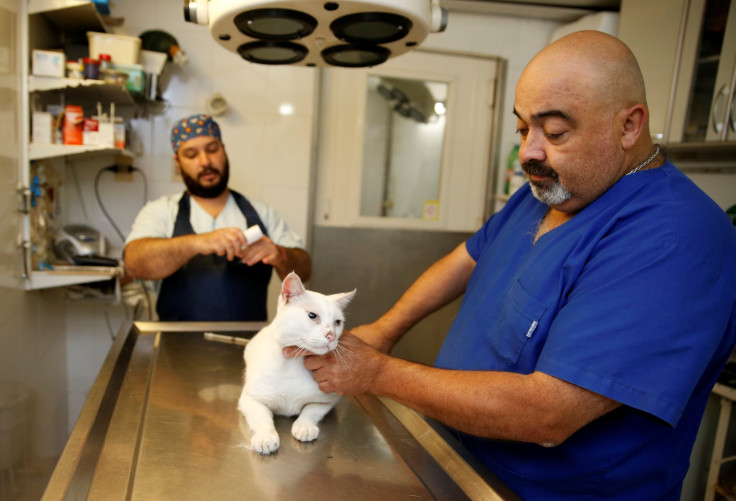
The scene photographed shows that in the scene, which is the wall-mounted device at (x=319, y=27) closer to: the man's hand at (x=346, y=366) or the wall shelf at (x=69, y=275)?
the man's hand at (x=346, y=366)

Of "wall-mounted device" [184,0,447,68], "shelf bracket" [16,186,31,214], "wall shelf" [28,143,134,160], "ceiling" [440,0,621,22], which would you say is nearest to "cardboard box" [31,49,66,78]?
"wall shelf" [28,143,134,160]

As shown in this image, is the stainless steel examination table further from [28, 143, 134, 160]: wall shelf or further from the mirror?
the mirror

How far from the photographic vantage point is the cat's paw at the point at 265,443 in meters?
0.80

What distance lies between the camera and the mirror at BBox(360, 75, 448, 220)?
8.70 ft

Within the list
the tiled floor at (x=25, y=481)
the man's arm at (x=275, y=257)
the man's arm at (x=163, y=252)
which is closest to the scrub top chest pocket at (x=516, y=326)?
the man's arm at (x=275, y=257)

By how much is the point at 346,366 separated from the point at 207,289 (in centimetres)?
101

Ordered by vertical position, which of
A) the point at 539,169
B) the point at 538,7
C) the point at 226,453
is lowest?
the point at 226,453

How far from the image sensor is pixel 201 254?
66.7 inches

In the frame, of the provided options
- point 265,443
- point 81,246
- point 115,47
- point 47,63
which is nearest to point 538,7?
point 115,47

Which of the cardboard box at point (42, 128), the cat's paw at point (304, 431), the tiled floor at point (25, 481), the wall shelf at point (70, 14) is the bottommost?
the tiled floor at point (25, 481)

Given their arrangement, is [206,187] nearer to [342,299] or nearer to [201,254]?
[201,254]

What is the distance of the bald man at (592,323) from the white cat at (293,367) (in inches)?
1.5

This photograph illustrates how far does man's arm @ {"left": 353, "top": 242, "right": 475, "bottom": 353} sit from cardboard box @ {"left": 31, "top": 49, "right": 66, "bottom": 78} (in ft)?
4.52

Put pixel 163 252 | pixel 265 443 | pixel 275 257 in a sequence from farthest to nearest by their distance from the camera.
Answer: pixel 163 252 < pixel 275 257 < pixel 265 443
